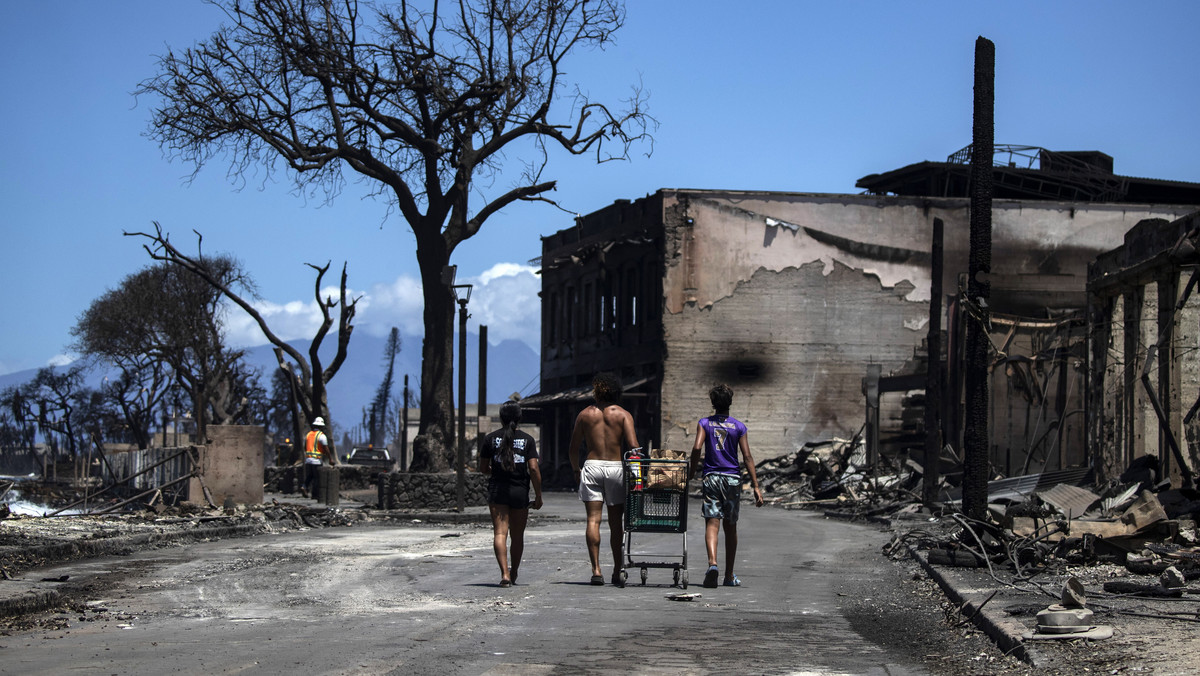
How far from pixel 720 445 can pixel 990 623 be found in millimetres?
3246

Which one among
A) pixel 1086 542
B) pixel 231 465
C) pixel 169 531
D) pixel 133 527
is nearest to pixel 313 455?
pixel 231 465

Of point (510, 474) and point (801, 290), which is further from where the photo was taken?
point (801, 290)

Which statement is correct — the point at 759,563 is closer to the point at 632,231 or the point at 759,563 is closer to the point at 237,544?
the point at 237,544

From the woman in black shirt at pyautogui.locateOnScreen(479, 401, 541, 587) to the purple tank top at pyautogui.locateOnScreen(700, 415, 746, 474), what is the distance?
148cm

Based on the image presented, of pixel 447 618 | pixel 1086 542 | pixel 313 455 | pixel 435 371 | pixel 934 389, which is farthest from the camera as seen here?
pixel 313 455

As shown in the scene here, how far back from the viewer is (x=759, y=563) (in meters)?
14.2

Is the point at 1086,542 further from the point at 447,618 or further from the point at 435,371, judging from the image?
the point at 435,371

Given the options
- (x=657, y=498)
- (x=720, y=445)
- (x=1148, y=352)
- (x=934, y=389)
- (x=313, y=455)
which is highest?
(x=1148, y=352)

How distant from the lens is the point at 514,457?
36.5ft

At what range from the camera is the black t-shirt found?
36.6 feet

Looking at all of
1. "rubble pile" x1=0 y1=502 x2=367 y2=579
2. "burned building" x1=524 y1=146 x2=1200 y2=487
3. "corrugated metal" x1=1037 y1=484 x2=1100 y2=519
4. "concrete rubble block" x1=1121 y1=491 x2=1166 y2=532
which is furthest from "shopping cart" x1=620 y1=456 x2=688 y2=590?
"burned building" x1=524 y1=146 x2=1200 y2=487

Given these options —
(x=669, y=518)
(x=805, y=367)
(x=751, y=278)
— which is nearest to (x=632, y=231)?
(x=751, y=278)

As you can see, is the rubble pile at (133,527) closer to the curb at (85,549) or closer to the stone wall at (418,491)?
the curb at (85,549)

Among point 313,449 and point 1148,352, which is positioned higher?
point 1148,352
